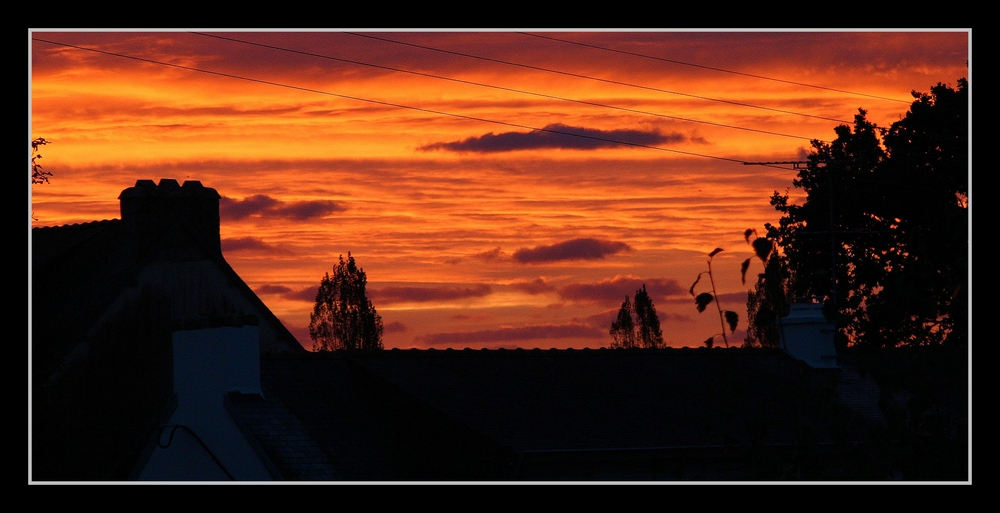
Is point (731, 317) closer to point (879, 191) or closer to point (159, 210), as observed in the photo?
point (159, 210)

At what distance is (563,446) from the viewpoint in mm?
24109

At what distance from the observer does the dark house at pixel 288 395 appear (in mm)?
21516

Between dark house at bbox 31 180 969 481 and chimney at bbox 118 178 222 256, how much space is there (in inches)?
1.8

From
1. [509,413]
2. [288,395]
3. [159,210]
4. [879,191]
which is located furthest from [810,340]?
[879,191]

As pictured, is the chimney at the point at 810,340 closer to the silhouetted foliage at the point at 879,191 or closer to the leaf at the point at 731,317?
the silhouetted foliage at the point at 879,191

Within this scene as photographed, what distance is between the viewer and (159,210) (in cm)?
2877

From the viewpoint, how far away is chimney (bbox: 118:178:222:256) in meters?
28.5

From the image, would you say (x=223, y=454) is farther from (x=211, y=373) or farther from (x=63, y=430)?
(x=63, y=430)

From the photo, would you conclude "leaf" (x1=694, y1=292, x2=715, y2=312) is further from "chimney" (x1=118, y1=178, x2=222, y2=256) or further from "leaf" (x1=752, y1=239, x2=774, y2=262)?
"chimney" (x1=118, y1=178, x2=222, y2=256)

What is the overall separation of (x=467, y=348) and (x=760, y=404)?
6345mm

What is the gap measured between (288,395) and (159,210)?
651cm

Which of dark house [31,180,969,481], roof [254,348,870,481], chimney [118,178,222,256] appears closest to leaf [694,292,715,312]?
dark house [31,180,969,481]

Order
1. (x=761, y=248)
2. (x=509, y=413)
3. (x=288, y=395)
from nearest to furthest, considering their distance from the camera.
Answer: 1. (x=761, y=248)
2. (x=288, y=395)
3. (x=509, y=413)
